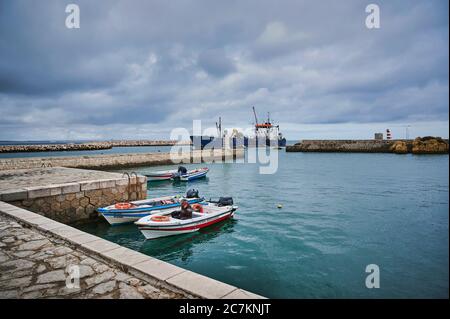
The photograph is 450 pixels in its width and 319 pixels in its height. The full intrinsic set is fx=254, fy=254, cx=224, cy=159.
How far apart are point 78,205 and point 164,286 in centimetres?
1041

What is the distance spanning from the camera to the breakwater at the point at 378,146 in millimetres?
64106

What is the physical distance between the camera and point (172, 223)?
10.9 m

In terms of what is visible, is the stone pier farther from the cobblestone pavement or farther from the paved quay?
the cobblestone pavement

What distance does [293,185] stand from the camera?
87.2ft

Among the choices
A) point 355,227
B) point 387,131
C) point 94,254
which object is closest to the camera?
point 94,254

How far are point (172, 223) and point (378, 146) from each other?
81.0m

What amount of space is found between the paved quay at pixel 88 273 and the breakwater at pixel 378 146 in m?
79.1

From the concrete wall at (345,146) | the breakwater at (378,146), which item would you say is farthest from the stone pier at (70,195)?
the concrete wall at (345,146)

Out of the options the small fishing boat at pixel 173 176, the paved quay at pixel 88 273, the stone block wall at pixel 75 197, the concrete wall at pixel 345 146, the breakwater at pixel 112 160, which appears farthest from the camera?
the concrete wall at pixel 345 146

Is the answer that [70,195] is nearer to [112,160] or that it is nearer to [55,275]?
[55,275]

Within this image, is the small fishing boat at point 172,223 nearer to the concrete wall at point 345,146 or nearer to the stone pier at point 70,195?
the stone pier at point 70,195

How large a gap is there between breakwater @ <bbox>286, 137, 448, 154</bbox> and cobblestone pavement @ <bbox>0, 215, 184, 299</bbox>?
79.7 metres
